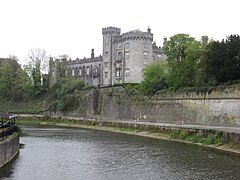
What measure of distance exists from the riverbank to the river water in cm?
125

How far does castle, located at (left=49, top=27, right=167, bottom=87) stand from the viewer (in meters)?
64.9

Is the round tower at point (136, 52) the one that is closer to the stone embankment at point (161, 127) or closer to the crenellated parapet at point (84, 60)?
the crenellated parapet at point (84, 60)

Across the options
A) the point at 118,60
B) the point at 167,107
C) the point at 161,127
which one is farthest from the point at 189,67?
the point at 118,60

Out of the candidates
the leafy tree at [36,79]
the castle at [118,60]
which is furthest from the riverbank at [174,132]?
the leafy tree at [36,79]

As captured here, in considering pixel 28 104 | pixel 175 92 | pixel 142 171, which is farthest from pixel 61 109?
pixel 142 171

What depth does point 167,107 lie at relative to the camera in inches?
1757

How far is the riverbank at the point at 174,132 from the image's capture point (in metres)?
27.2

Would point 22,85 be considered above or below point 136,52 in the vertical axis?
below

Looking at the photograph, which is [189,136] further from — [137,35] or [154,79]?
[137,35]

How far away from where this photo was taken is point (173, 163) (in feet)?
72.5

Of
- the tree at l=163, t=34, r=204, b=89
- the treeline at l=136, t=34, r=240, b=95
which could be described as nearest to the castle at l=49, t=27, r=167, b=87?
the treeline at l=136, t=34, r=240, b=95

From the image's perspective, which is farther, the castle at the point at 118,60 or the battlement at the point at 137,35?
the castle at the point at 118,60

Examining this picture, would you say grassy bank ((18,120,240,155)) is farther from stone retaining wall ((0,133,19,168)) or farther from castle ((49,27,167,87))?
castle ((49,27,167,87))

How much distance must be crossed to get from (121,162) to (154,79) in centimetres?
2780
